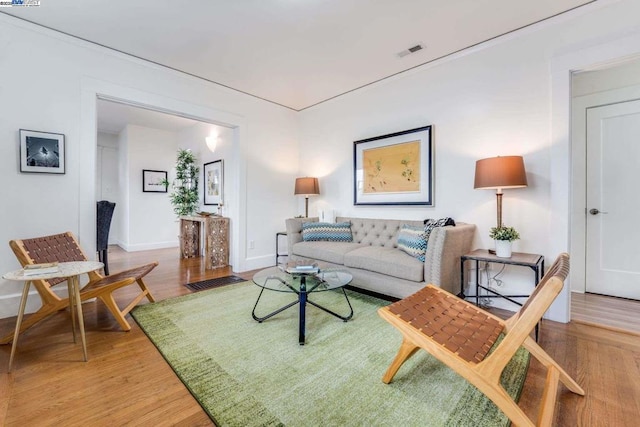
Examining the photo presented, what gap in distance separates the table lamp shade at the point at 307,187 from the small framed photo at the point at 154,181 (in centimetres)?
368

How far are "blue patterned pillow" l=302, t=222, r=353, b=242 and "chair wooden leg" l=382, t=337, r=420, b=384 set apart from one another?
2.24 meters

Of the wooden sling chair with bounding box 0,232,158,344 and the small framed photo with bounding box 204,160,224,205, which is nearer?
the wooden sling chair with bounding box 0,232,158,344

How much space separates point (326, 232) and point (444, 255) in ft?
5.43

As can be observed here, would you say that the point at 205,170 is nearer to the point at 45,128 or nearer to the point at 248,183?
the point at 248,183

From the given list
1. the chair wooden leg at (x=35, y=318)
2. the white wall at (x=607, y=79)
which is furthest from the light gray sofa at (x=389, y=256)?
the chair wooden leg at (x=35, y=318)

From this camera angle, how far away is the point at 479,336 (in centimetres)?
141

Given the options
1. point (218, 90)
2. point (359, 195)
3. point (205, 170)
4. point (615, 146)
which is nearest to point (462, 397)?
point (359, 195)

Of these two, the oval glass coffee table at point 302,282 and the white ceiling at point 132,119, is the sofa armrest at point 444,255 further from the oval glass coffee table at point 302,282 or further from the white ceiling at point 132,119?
the white ceiling at point 132,119

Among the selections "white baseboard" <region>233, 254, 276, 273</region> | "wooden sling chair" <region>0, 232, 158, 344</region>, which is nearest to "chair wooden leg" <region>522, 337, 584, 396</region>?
"wooden sling chair" <region>0, 232, 158, 344</region>

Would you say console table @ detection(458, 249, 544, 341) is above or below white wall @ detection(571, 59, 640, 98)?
below

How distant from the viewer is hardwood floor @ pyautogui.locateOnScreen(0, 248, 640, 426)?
133 centimetres

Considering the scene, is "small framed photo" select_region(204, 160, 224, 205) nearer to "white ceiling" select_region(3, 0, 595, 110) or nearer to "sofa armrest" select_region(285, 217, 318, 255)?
"sofa armrest" select_region(285, 217, 318, 255)

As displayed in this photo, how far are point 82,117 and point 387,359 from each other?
11.7 feet

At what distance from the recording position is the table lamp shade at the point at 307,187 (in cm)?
425
